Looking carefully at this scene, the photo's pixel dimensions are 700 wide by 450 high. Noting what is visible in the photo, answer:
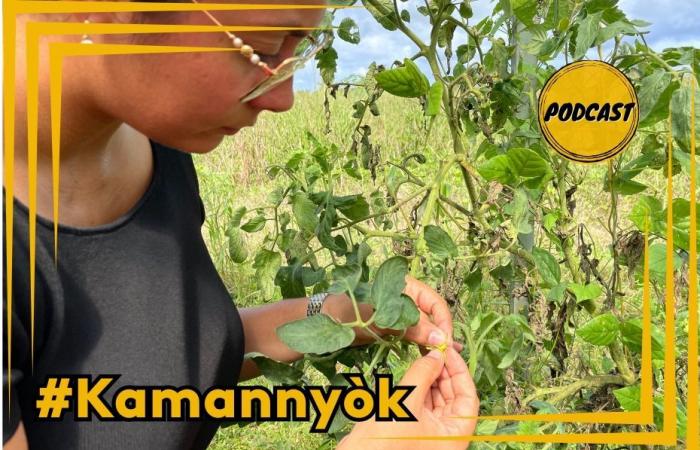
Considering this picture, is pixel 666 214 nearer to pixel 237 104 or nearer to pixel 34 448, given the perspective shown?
pixel 237 104

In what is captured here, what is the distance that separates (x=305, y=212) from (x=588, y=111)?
37 cm

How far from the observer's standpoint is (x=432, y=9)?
0.91 m

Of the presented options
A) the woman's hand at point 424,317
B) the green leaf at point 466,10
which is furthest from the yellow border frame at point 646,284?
the green leaf at point 466,10

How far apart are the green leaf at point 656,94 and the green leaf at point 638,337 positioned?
0.21m

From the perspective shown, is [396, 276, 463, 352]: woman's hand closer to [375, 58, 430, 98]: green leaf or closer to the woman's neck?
[375, 58, 430, 98]: green leaf

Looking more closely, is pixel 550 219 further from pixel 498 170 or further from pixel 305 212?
pixel 305 212

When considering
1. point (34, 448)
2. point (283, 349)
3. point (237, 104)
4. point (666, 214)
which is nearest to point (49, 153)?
point (237, 104)

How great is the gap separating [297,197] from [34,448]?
1.38 ft

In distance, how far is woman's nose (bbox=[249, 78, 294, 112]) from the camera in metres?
0.59

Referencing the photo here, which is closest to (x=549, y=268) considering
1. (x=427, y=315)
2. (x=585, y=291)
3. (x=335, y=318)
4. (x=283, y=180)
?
(x=585, y=291)

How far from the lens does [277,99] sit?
0.59 metres

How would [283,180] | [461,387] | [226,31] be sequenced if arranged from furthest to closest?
[283,180] < [461,387] < [226,31]

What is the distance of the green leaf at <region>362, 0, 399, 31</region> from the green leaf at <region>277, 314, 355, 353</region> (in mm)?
411

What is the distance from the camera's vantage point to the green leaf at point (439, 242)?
758 mm
